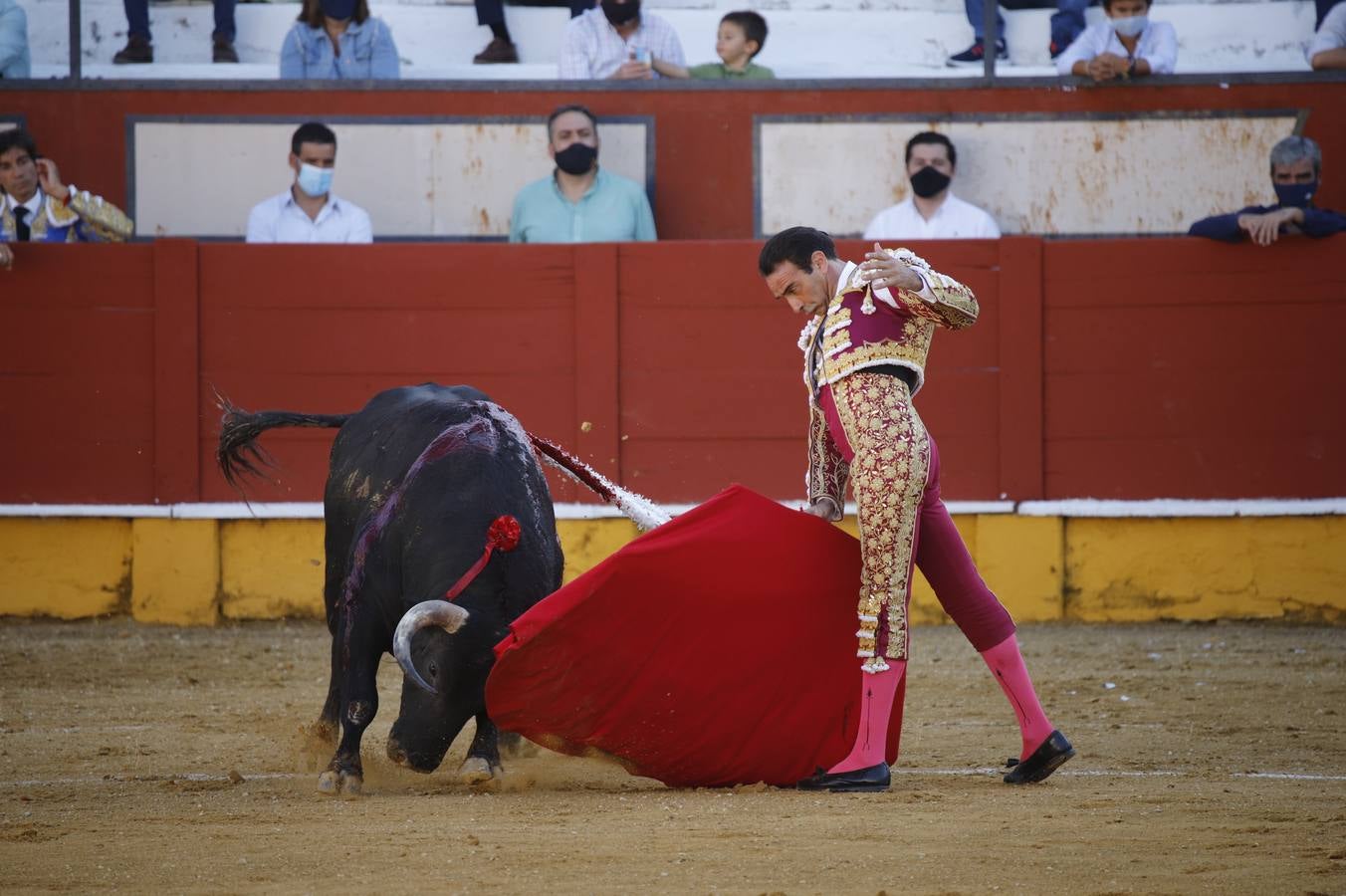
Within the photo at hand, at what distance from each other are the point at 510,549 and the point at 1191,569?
11.7 feet

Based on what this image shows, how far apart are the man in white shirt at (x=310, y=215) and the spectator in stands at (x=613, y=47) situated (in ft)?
3.59

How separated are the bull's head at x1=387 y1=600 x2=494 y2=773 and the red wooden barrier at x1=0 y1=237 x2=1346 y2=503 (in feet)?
10.2

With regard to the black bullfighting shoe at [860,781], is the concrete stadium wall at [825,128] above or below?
above

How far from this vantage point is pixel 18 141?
22.5 feet

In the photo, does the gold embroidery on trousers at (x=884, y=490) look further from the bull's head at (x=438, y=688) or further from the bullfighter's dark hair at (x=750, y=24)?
the bullfighter's dark hair at (x=750, y=24)

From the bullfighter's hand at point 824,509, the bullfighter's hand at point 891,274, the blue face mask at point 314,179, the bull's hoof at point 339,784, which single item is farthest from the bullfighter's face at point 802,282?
the blue face mask at point 314,179

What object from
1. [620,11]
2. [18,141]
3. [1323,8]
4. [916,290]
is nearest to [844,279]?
[916,290]

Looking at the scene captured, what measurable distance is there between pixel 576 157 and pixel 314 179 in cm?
98

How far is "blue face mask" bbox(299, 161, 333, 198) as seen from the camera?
6.96 meters

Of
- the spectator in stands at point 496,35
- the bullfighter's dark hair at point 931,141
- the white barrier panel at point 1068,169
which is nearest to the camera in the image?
the bullfighter's dark hair at point 931,141

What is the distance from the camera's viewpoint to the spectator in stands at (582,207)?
7.00m

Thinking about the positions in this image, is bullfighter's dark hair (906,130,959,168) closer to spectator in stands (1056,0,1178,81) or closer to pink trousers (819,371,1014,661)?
spectator in stands (1056,0,1178,81)

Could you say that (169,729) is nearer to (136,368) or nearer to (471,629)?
(471,629)

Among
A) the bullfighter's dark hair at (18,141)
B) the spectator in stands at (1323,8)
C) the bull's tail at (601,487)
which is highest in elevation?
the spectator in stands at (1323,8)
